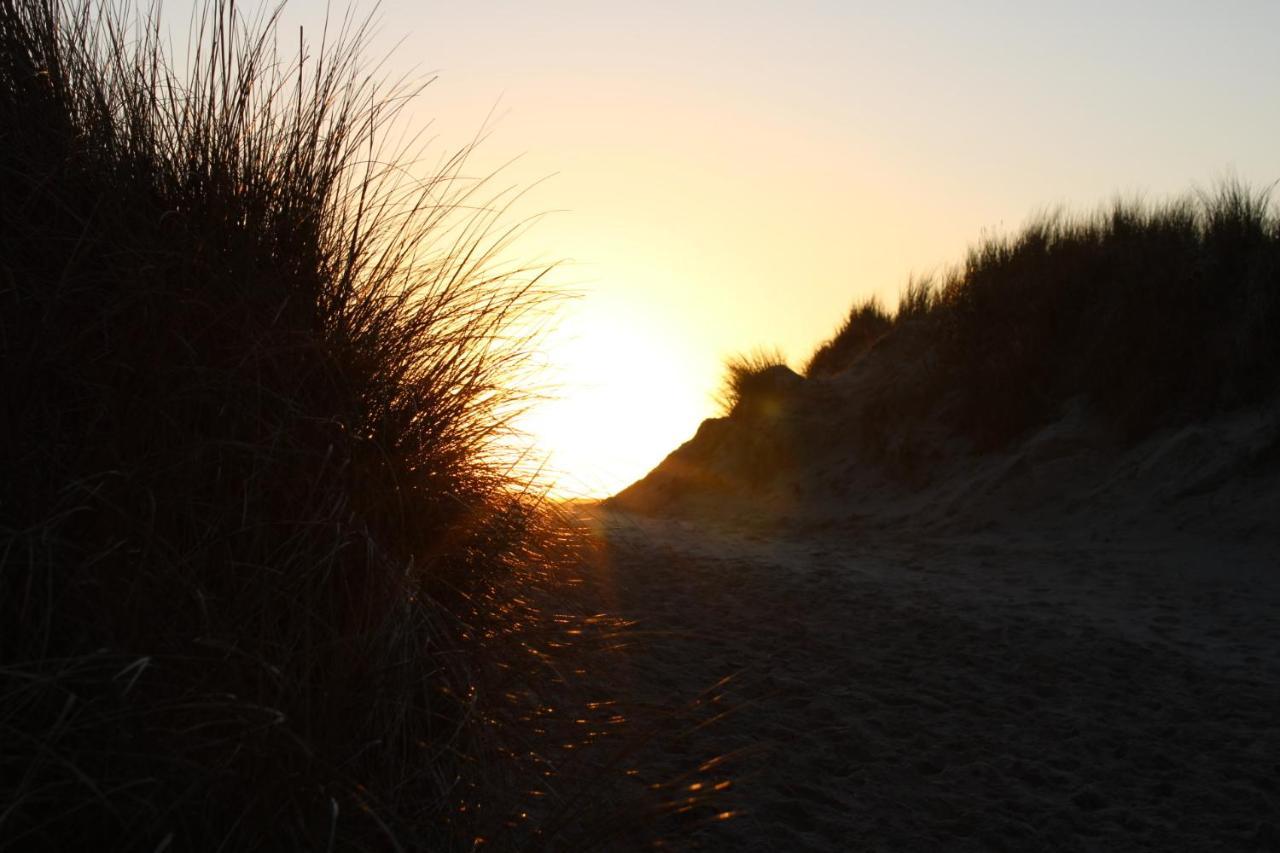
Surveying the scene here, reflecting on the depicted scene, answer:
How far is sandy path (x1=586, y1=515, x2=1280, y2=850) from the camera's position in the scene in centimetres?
327

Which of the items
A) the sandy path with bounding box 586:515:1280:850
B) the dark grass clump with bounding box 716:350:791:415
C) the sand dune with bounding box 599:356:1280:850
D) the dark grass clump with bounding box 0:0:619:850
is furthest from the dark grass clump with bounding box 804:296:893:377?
the dark grass clump with bounding box 0:0:619:850

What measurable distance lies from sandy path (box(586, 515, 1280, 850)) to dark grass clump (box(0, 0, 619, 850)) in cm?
65

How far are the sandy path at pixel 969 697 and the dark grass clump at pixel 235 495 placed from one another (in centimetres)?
65

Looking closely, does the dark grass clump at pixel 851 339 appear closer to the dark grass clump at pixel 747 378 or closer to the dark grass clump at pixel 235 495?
the dark grass clump at pixel 747 378

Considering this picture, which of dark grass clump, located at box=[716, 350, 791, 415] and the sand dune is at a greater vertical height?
dark grass clump, located at box=[716, 350, 791, 415]

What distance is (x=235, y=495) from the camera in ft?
7.44

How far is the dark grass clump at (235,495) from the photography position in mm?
1773

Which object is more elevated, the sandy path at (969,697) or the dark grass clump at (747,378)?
the dark grass clump at (747,378)

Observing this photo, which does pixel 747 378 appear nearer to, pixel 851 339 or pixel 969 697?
pixel 851 339

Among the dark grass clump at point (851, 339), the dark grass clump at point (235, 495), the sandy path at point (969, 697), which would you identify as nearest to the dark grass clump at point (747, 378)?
the dark grass clump at point (851, 339)

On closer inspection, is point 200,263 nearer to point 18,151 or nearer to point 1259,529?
point 18,151

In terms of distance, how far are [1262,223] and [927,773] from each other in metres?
8.13

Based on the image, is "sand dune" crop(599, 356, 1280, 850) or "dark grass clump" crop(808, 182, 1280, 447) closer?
"sand dune" crop(599, 356, 1280, 850)

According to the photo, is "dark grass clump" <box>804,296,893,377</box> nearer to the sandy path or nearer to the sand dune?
the sand dune
